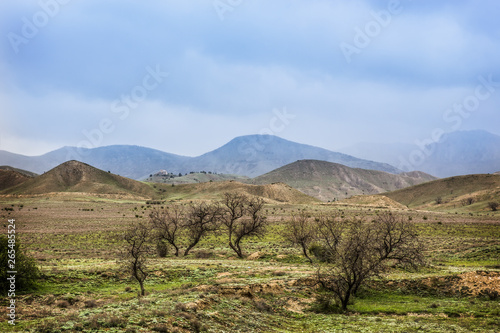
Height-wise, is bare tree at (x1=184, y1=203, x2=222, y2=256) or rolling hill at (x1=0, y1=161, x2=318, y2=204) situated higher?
rolling hill at (x1=0, y1=161, x2=318, y2=204)

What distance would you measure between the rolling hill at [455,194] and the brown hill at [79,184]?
135184 millimetres

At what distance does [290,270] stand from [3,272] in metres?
21.9

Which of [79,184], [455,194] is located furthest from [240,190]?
[455,194]

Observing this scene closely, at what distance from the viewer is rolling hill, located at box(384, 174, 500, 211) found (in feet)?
412

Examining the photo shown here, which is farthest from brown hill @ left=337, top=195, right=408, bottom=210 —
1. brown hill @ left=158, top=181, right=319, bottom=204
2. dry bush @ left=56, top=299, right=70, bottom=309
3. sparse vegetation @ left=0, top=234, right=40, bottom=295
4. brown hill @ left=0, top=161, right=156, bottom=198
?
dry bush @ left=56, top=299, right=70, bottom=309

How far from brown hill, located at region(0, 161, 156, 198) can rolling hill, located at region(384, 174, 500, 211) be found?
444ft

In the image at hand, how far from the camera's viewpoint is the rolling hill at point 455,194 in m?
126

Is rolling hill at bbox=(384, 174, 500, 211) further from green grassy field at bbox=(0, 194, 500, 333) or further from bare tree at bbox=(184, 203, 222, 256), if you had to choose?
bare tree at bbox=(184, 203, 222, 256)

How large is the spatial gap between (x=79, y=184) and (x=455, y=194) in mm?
182833

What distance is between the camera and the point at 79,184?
527 feet

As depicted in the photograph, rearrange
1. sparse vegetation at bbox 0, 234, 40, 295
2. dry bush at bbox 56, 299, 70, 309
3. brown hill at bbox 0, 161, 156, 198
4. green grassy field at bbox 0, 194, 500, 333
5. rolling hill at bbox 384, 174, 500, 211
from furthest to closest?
brown hill at bbox 0, 161, 156, 198 < rolling hill at bbox 384, 174, 500, 211 < sparse vegetation at bbox 0, 234, 40, 295 < dry bush at bbox 56, 299, 70, 309 < green grassy field at bbox 0, 194, 500, 333

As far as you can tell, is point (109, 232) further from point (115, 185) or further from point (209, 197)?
point (115, 185)

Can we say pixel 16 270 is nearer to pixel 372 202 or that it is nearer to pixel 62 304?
pixel 62 304

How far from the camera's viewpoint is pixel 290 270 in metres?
30.3
